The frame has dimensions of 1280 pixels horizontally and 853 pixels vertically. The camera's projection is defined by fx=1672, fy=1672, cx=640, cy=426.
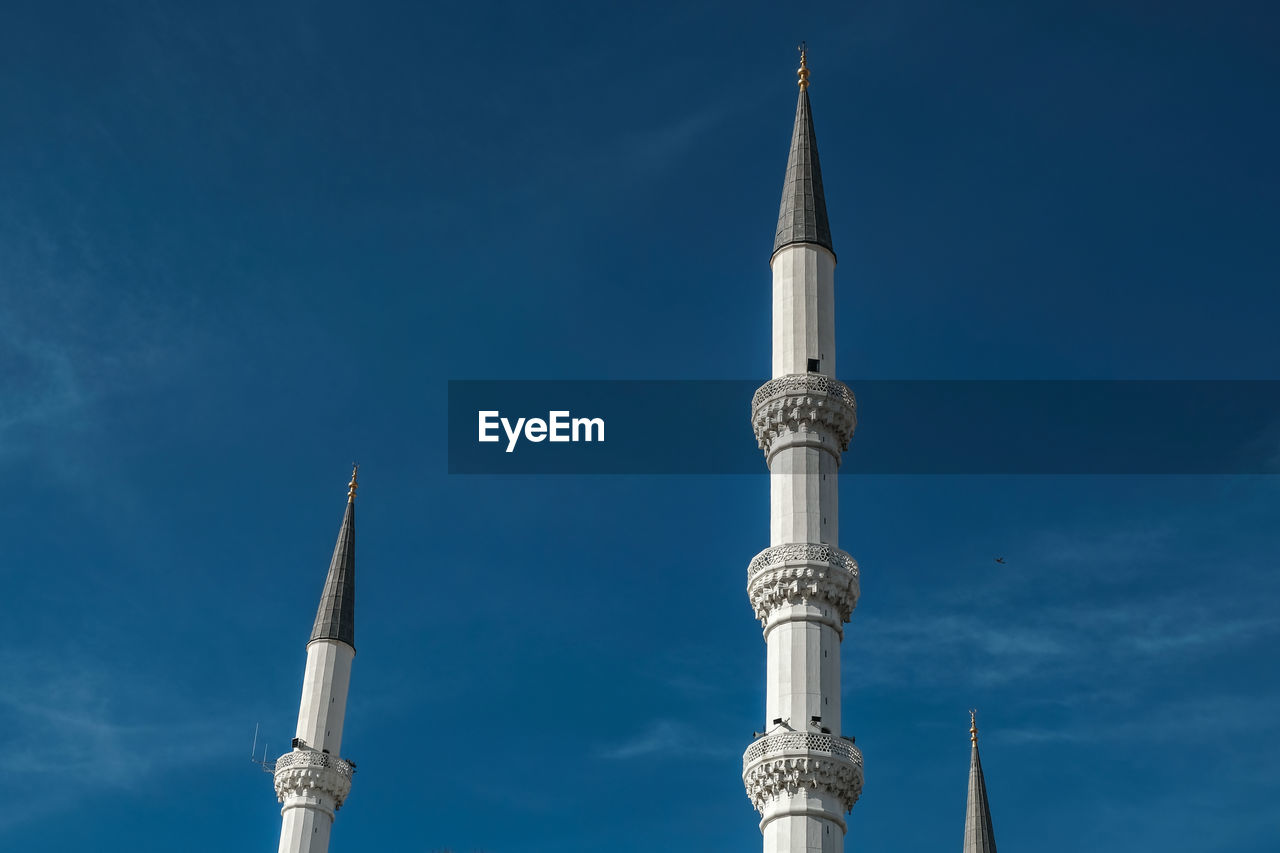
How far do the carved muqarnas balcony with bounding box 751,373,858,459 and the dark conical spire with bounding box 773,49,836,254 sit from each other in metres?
4.53

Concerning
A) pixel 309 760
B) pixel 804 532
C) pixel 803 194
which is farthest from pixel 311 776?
pixel 803 194

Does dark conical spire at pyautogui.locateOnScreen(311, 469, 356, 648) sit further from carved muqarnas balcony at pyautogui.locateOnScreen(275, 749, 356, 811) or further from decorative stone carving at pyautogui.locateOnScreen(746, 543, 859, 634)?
decorative stone carving at pyautogui.locateOnScreen(746, 543, 859, 634)

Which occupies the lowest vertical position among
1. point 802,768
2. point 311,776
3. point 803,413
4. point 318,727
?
point 802,768

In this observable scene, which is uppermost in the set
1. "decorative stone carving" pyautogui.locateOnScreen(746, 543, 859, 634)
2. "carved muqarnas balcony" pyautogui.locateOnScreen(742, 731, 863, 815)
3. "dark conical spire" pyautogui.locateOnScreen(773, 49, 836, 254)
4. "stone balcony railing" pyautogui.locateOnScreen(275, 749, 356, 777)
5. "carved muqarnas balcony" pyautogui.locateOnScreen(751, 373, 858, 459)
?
"dark conical spire" pyautogui.locateOnScreen(773, 49, 836, 254)

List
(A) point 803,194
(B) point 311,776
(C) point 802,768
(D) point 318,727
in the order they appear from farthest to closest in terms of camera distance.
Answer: (D) point 318,727 < (B) point 311,776 < (A) point 803,194 < (C) point 802,768

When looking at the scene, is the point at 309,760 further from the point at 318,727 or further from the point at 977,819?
the point at 977,819

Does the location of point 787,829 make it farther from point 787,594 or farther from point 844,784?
point 787,594

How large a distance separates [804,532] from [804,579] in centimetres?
148

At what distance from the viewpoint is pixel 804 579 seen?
4000 centimetres

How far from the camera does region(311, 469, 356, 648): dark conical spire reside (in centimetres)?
5866

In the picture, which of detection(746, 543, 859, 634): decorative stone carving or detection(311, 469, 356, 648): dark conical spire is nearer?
detection(746, 543, 859, 634): decorative stone carving

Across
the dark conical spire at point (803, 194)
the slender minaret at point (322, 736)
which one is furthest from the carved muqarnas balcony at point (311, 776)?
the dark conical spire at point (803, 194)

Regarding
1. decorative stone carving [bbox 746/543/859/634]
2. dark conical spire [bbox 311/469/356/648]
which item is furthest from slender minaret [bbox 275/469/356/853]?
decorative stone carving [bbox 746/543/859/634]

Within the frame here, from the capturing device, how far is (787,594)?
132ft
